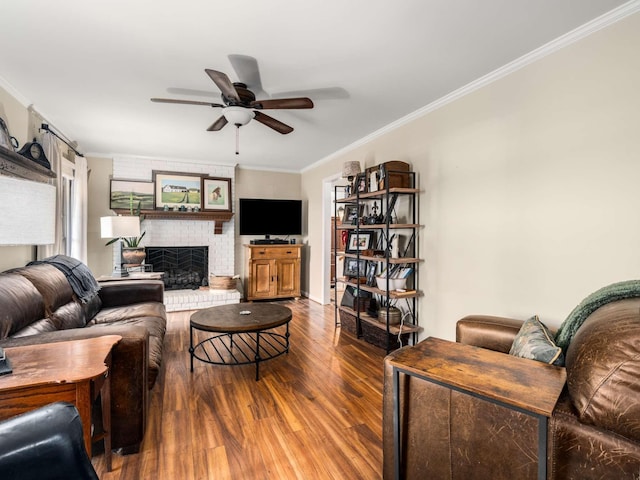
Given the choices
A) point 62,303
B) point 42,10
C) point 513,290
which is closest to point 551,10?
point 513,290

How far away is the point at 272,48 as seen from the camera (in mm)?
2088

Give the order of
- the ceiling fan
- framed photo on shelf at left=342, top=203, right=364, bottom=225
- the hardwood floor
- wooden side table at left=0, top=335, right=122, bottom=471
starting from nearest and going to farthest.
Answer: wooden side table at left=0, top=335, right=122, bottom=471
the hardwood floor
the ceiling fan
framed photo on shelf at left=342, top=203, right=364, bottom=225

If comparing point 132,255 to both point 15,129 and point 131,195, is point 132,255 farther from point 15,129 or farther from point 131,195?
point 15,129

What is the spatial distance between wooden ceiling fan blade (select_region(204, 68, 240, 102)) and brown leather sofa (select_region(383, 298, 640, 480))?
6.28 feet

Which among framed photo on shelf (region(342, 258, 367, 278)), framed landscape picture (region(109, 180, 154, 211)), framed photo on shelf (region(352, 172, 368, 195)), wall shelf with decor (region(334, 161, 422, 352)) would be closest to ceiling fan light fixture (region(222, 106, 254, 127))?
wall shelf with decor (region(334, 161, 422, 352))

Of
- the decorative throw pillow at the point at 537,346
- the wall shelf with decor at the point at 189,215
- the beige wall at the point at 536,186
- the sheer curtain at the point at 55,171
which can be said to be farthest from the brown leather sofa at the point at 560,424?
the wall shelf with decor at the point at 189,215

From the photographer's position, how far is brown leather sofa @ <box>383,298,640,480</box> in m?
0.83

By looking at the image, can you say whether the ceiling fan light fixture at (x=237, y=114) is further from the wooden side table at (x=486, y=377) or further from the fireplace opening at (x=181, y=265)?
the fireplace opening at (x=181, y=265)

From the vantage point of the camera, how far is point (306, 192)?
6062 millimetres

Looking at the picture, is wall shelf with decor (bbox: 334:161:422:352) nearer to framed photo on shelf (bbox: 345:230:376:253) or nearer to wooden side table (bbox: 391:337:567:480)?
framed photo on shelf (bbox: 345:230:376:253)

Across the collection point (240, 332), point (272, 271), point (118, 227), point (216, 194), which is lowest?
point (240, 332)

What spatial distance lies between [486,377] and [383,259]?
2.14 m

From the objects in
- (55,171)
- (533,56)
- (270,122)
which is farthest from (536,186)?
(55,171)

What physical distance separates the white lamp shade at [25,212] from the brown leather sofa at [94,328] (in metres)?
0.75
